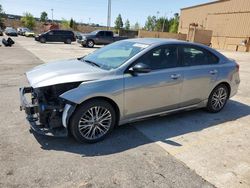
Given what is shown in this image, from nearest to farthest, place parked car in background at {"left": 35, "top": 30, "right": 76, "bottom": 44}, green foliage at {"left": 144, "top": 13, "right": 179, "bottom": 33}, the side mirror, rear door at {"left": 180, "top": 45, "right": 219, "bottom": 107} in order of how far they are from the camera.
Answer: the side mirror → rear door at {"left": 180, "top": 45, "right": 219, "bottom": 107} → parked car in background at {"left": 35, "top": 30, "right": 76, "bottom": 44} → green foliage at {"left": 144, "top": 13, "right": 179, "bottom": 33}

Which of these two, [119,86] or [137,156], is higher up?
[119,86]

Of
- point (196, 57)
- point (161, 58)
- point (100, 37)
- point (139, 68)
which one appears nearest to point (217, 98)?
point (196, 57)

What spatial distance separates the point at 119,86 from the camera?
158 inches

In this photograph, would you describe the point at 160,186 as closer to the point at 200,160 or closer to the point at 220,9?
the point at 200,160

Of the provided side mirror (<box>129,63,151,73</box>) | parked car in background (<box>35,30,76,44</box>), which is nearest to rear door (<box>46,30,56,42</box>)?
parked car in background (<box>35,30,76,44</box>)

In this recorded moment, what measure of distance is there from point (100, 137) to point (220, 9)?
136ft

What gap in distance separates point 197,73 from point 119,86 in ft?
6.02

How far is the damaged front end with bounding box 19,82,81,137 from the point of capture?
3.75 meters

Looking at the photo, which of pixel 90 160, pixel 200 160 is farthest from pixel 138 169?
pixel 200 160

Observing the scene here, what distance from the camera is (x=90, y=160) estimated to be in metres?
3.52

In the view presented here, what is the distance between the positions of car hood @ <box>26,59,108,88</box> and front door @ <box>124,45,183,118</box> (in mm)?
545

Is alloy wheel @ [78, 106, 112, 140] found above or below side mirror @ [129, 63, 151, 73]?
below

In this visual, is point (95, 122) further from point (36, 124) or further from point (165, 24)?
point (165, 24)

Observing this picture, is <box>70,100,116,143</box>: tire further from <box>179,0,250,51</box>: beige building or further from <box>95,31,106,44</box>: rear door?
<box>179,0,250,51</box>: beige building
